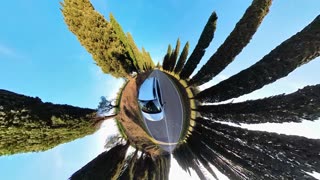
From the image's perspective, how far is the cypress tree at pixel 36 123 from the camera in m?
9.12

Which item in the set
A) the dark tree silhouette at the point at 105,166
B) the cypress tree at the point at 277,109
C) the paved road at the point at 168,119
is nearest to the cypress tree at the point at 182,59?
the paved road at the point at 168,119

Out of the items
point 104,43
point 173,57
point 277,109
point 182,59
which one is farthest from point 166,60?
point 277,109

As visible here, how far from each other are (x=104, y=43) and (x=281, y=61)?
16.7 ft

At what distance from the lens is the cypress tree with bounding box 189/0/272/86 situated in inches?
453

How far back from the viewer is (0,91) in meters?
9.41

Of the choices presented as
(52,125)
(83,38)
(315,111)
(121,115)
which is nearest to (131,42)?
(83,38)

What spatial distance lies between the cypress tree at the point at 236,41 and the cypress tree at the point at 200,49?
37 centimetres

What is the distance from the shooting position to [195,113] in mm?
11891

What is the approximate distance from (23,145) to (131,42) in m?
4.55

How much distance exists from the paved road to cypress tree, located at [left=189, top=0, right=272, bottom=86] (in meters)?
0.80

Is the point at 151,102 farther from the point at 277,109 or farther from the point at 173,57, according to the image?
the point at 277,109

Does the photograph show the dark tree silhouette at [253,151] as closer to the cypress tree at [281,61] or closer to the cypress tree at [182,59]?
the cypress tree at [281,61]

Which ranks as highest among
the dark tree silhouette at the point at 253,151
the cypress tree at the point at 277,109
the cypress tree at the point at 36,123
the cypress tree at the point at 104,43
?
the cypress tree at the point at 104,43

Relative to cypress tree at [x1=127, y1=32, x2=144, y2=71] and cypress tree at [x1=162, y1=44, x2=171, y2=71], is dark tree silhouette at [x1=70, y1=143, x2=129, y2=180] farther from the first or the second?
cypress tree at [x1=162, y1=44, x2=171, y2=71]
